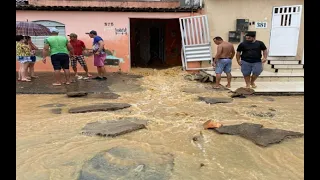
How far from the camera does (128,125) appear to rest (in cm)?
465

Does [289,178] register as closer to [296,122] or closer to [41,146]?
[296,122]

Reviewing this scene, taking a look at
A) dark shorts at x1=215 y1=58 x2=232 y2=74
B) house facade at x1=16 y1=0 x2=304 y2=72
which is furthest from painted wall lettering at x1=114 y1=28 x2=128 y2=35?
dark shorts at x1=215 y1=58 x2=232 y2=74

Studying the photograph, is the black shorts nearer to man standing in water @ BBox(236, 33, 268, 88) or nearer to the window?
the window

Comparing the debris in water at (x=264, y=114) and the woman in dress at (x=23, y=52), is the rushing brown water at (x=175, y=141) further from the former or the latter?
the woman in dress at (x=23, y=52)

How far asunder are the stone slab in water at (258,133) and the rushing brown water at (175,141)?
0.12 m

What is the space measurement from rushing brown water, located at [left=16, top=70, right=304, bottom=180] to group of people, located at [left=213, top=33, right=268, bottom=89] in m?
1.21

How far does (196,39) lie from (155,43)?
3868 mm

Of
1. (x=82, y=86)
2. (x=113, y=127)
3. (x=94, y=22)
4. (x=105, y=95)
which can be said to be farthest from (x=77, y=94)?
(x=94, y=22)

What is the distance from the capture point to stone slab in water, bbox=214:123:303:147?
405 cm

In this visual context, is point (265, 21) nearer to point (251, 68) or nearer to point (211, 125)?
point (251, 68)

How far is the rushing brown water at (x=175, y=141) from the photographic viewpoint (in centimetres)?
321

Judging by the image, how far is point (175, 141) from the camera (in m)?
4.09

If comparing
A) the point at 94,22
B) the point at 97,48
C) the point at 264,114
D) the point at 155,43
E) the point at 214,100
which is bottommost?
the point at 264,114

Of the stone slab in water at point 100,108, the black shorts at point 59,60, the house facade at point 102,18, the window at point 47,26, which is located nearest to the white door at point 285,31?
the house facade at point 102,18
